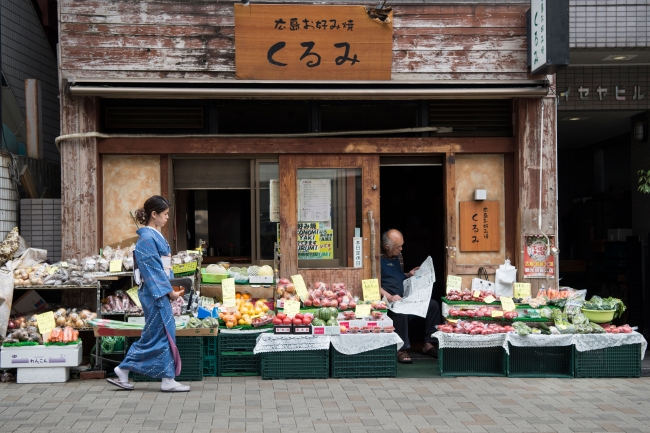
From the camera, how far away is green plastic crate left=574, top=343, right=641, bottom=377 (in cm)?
834

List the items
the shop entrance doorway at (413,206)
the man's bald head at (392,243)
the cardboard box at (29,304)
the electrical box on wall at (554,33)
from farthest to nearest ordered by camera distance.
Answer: the shop entrance doorway at (413,206), the man's bald head at (392,243), the cardboard box at (29,304), the electrical box on wall at (554,33)

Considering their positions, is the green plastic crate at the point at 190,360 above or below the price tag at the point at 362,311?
below

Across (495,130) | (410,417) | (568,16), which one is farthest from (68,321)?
(568,16)

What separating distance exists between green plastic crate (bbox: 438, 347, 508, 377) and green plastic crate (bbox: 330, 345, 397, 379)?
59 centimetres

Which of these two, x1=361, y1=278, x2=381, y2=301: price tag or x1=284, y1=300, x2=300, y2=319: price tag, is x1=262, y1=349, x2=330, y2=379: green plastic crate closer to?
x1=284, y1=300, x2=300, y2=319: price tag

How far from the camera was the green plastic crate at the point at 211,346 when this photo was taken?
8.26 metres

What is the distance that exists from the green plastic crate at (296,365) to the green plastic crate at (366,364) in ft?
0.37

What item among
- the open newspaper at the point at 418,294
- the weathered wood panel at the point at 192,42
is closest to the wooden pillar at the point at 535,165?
the weathered wood panel at the point at 192,42

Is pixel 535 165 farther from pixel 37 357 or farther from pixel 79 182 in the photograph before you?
pixel 37 357

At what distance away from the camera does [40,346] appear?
796 cm

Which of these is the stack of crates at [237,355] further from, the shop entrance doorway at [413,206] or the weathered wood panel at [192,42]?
the shop entrance doorway at [413,206]

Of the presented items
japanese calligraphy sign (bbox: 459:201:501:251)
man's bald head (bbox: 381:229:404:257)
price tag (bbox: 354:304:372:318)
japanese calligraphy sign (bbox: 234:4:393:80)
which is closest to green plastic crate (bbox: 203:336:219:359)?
price tag (bbox: 354:304:372:318)

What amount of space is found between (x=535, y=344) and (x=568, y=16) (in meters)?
3.94

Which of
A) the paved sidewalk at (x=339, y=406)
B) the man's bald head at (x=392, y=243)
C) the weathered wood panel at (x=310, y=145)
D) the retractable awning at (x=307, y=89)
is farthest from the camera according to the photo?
the man's bald head at (x=392, y=243)
